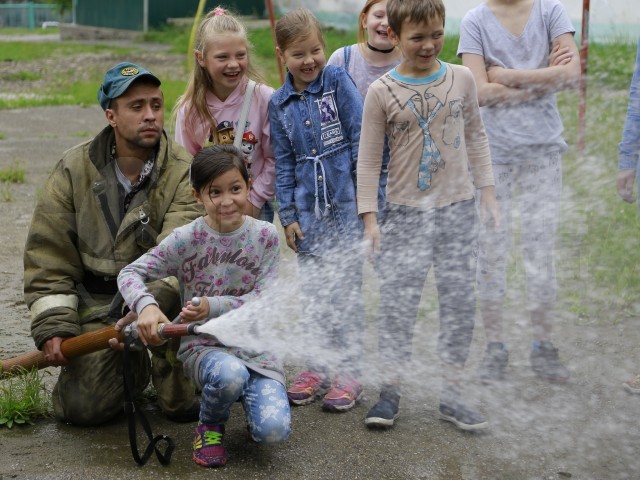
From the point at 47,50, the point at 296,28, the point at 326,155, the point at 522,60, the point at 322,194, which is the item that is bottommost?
the point at 322,194

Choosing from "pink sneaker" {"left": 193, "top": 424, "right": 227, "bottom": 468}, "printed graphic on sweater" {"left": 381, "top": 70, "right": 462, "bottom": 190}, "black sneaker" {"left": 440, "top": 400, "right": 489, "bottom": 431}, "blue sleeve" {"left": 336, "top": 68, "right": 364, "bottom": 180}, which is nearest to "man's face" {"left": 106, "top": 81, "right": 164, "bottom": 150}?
"blue sleeve" {"left": 336, "top": 68, "right": 364, "bottom": 180}

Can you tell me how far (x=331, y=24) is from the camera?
17344 millimetres

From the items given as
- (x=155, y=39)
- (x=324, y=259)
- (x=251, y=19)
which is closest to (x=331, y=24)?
(x=251, y=19)

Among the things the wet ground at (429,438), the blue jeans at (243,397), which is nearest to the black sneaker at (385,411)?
the wet ground at (429,438)

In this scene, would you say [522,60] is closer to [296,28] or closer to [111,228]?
[296,28]

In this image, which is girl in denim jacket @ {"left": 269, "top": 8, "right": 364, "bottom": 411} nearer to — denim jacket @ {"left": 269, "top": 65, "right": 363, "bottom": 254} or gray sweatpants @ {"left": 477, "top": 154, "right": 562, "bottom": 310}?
denim jacket @ {"left": 269, "top": 65, "right": 363, "bottom": 254}

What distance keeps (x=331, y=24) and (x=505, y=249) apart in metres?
13.8

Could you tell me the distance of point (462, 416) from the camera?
3775 millimetres

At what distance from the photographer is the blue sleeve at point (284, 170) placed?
422 cm

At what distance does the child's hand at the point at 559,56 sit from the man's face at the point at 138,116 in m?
1.77

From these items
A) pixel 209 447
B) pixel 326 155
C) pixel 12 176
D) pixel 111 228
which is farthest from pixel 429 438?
pixel 12 176

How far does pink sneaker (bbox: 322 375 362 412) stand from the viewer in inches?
155

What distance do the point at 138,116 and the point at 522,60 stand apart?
175cm

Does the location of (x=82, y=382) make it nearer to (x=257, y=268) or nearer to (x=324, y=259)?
(x=257, y=268)
